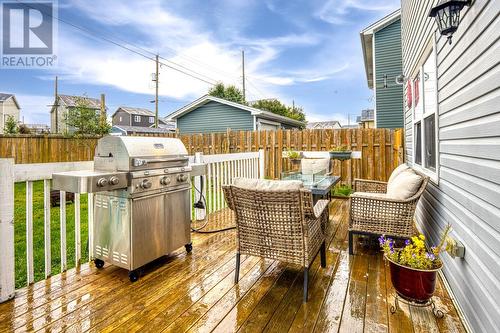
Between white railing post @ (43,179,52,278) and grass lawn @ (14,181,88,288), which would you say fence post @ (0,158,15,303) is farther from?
grass lawn @ (14,181,88,288)

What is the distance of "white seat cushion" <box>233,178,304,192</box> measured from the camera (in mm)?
2031

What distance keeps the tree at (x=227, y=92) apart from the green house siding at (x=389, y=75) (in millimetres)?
14644

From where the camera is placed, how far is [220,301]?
2.07 metres

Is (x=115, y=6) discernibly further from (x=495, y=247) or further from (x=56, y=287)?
(x=495, y=247)

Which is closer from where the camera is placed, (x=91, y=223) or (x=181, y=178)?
(x=91, y=223)

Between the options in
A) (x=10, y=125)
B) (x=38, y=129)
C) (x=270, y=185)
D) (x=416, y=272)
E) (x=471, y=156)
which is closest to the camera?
(x=471, y=156)

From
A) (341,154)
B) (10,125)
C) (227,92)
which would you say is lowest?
(341,154)

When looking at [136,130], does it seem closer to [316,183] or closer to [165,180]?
[316,183]

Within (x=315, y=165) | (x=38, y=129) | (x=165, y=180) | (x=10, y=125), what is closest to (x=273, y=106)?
(x=10, y=125)

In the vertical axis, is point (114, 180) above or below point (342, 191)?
above

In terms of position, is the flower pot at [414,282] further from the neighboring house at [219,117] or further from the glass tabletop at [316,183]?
the neighboring house at [219,117]

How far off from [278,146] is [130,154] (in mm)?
5866

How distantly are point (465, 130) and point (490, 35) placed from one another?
642 millimetres

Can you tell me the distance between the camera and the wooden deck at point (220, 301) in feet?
5.84
